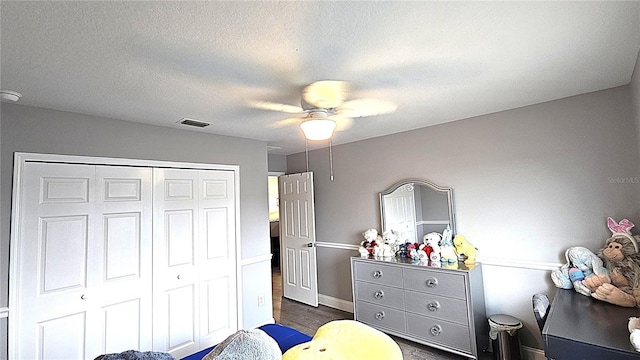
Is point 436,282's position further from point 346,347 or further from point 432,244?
point 346,347

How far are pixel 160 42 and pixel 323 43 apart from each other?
775 millimetres

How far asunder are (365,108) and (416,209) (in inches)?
58.6

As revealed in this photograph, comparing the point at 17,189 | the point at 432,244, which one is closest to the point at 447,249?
the point at 432,244

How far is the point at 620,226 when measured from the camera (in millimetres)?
2117

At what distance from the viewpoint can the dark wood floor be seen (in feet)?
9.20

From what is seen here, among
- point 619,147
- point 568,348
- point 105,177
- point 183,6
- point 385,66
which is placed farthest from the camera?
point 105,177

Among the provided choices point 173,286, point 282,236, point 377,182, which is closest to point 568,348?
point 377,182

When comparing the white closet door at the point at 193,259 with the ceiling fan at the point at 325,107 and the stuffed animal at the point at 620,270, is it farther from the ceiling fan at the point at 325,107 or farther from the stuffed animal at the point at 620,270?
the stuffed animal at the point at 620,270

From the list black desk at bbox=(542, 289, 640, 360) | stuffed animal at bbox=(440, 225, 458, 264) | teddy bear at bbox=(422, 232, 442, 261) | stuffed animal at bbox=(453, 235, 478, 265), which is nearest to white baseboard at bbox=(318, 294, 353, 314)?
teddy bear at bbox=(422, 232, 442, 261)

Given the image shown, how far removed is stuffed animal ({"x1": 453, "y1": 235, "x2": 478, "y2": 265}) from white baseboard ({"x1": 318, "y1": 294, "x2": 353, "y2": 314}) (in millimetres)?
1693

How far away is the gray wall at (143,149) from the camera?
206 cm

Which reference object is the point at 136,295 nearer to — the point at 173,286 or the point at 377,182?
the point at 173,286

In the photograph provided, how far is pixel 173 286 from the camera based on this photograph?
9.30 ft

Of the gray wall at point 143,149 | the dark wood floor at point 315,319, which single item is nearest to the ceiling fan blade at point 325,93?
the gray wall at point 143,149
